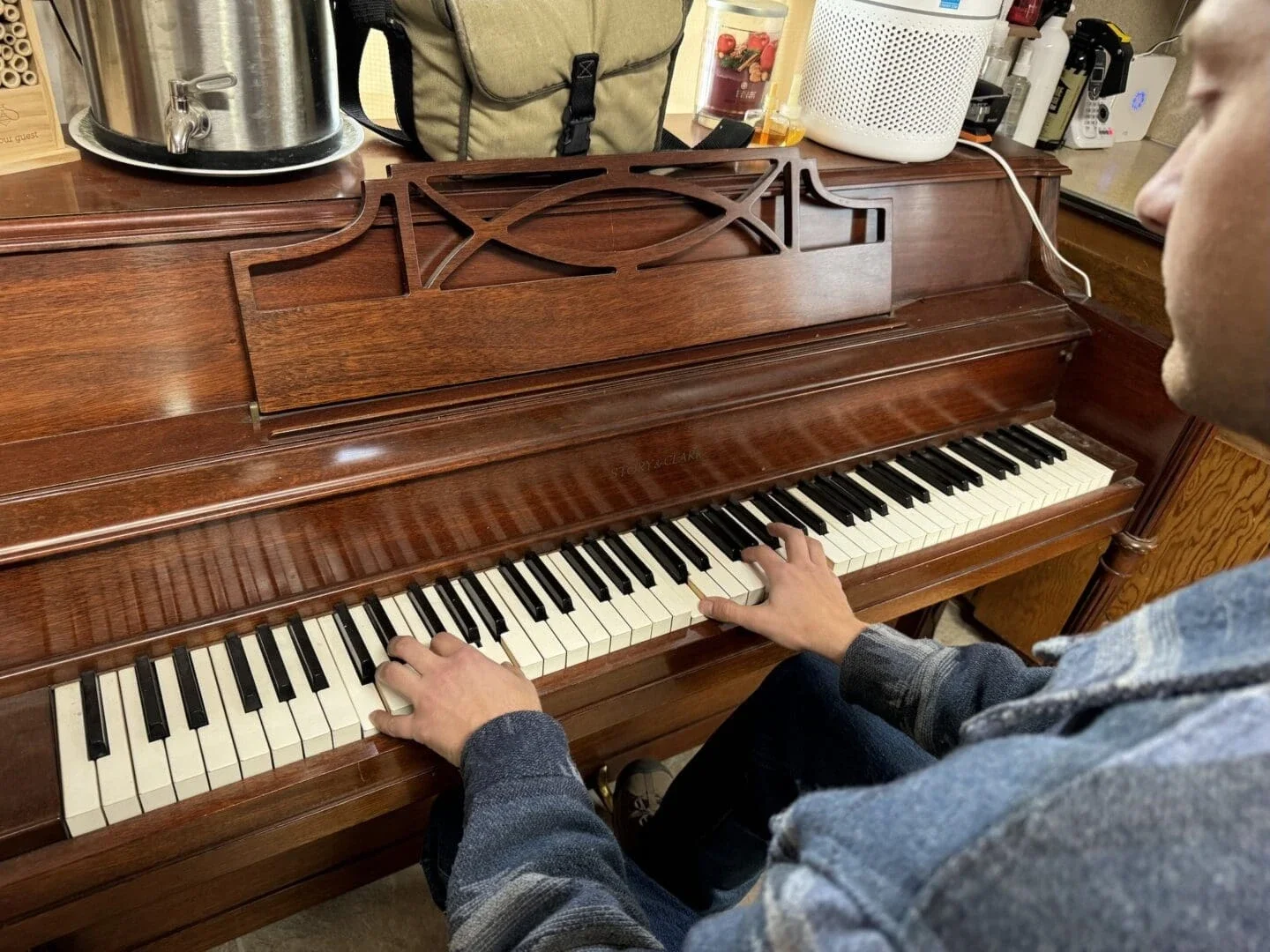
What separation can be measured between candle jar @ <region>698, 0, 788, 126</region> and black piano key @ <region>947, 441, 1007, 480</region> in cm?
75

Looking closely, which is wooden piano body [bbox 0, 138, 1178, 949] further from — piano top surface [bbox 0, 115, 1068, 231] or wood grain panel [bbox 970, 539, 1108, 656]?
wood grain panel [bbox 970, 539, 1108, 656]

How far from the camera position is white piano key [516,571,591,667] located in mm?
1133

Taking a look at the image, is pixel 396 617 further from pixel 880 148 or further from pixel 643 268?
pixel 880 148

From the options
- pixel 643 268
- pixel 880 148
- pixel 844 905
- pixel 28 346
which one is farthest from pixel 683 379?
pixel 844 905

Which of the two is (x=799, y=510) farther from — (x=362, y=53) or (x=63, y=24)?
(x=63, y=24)

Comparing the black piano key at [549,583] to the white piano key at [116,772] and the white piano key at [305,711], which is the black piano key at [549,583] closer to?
the white piano key at [305,711]

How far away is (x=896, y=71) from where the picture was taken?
4.83ft

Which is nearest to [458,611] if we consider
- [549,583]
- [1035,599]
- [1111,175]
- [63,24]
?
[549,583]

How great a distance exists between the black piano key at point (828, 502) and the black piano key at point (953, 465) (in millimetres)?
270

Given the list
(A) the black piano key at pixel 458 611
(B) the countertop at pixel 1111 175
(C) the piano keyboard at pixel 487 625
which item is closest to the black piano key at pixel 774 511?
(C) the piano keyboard at pixel 487 625

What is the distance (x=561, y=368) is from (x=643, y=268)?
0.65 feet

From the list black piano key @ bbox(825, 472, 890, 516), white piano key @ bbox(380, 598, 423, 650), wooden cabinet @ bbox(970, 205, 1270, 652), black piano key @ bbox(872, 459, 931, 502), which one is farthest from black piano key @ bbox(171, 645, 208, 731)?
wooden cabinet @ bbox(970, 205, 1270, 652)

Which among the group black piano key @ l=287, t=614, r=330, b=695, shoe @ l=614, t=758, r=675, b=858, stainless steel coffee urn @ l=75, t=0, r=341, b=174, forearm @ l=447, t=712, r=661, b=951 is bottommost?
shoe @ l=614, t=758, r=675, b=858

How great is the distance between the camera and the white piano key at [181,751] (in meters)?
0.91
